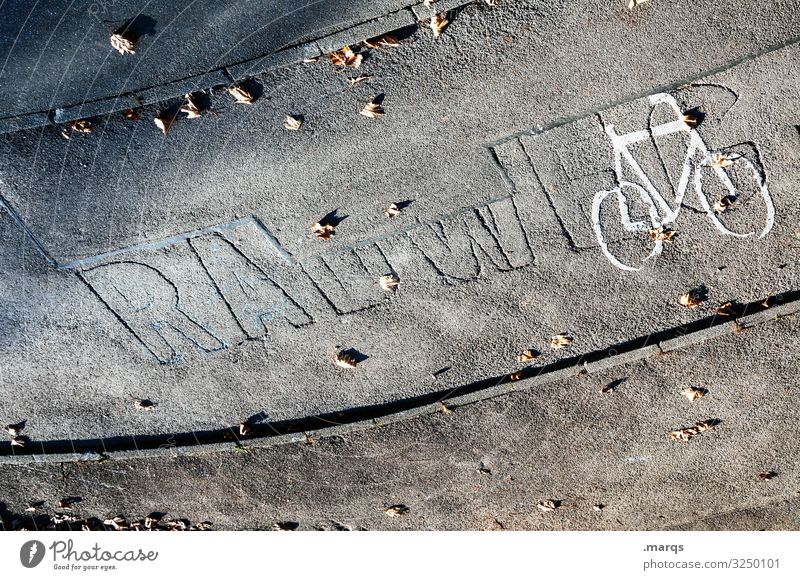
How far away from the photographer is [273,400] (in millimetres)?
4379

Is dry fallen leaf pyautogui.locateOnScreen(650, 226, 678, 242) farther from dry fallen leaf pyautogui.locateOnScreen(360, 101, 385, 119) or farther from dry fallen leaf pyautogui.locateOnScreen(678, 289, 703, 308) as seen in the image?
dry fallen leaf pyautogui.locateOnScreen(360, 101, 385, 119)

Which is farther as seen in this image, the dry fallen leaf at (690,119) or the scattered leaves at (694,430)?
the scattered leaves at (694,430)

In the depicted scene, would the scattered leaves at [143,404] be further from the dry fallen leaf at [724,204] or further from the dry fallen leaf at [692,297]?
the dry fallen leaf at [724,204]

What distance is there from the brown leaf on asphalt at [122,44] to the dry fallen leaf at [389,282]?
223cm

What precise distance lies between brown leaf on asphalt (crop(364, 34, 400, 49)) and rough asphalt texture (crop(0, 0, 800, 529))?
0.07 meters

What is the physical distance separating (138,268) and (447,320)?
2.24 m

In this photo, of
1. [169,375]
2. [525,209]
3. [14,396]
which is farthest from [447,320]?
[14,396]

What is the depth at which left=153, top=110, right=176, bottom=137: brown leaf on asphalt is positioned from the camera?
12.7 feet

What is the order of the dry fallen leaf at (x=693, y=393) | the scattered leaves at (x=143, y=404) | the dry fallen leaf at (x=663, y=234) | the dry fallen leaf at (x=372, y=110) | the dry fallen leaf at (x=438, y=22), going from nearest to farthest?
→ 1. the dry fallen leaf at (x=438, y=22)
2. the dry fallen leaf at (x=372, y=110)
3. the dry fallen leaf at (x=663, y=234)
4. the dry fallen leaf at (x=693, y=393)
5. the scattered leaves at (x=143, y=404)

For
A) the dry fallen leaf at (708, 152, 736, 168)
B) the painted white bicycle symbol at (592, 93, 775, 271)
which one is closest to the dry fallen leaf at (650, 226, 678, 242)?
the painted white bicycle symbol at (592, 93, 775, 271)

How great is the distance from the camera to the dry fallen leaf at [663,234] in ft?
13.0

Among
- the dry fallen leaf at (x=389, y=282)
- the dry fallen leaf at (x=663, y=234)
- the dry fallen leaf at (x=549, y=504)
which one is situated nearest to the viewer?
the dry fallen leaf at (x=663, y=234)

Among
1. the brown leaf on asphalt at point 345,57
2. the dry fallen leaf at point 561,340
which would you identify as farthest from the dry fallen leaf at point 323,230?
the dry fallen leaf at point 561,340

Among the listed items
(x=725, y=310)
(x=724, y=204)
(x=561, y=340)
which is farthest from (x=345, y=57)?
(x=725, y=310)
